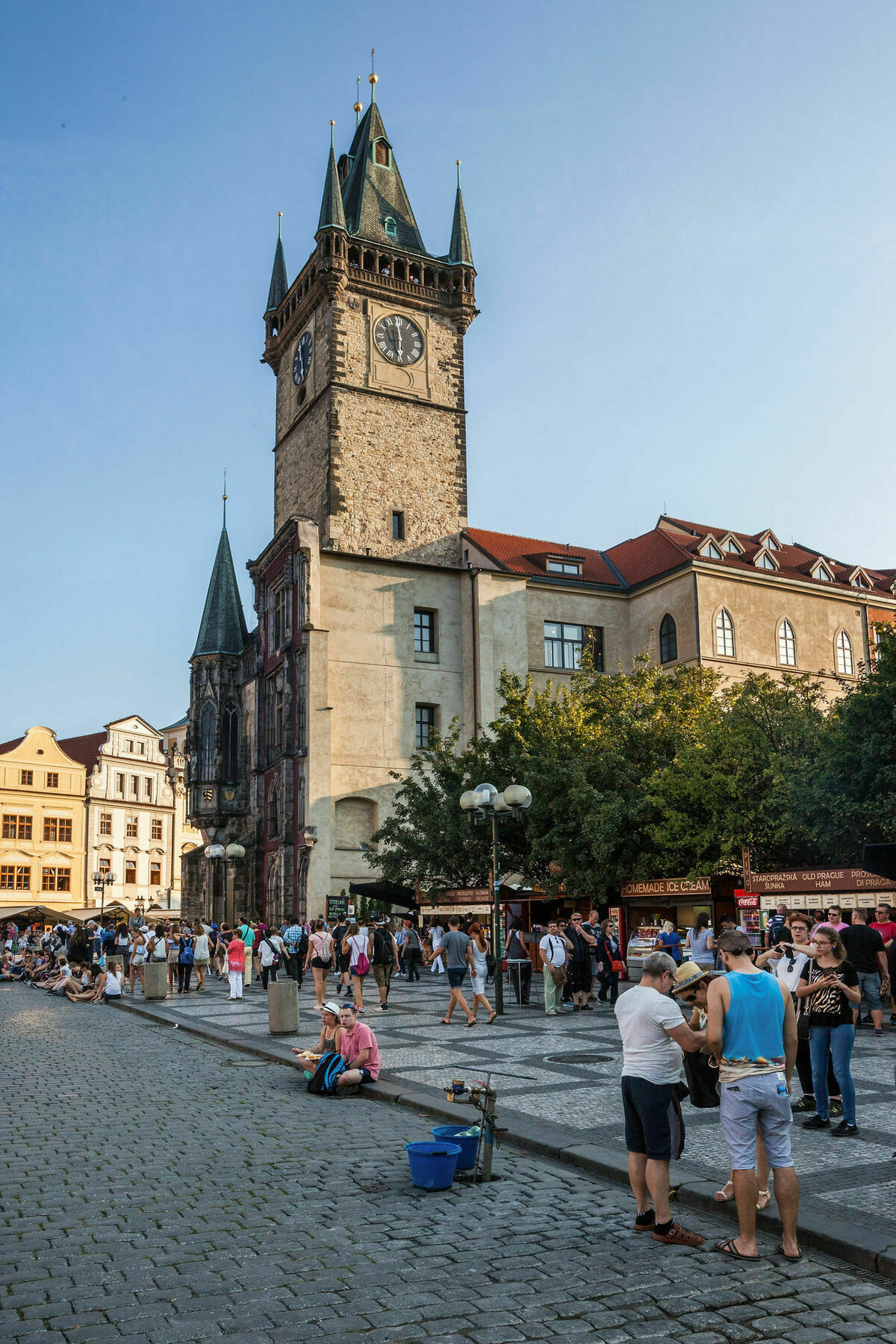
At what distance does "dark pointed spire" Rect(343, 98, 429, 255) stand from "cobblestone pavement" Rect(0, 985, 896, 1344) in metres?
46.9

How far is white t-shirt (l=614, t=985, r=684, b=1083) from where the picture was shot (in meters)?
6.54

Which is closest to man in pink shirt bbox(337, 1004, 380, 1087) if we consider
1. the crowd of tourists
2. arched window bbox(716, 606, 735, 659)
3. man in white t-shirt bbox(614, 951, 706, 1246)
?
the crowd of tourists

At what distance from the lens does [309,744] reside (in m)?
43.2

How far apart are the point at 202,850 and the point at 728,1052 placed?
174 ft

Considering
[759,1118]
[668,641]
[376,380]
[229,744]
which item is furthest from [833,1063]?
[229,744]

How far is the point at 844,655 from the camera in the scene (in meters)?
51.7

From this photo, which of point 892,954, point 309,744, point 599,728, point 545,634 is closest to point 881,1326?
point 892,954

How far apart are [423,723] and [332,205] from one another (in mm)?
23009

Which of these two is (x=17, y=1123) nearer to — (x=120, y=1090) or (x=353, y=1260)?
(x=120, y=1090)

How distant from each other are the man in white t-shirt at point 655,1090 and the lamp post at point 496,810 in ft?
40.7

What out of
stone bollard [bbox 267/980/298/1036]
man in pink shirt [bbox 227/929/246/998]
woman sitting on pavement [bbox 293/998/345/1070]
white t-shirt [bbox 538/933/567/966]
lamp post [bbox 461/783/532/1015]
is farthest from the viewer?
man in pink shirt [bbox 227/929/246/998]

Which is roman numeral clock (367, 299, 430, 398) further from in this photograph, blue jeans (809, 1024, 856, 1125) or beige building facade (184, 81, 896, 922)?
blue jeans (809, 1024, 856, 1125)

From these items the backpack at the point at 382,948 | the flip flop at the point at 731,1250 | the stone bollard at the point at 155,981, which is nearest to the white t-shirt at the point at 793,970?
the flip flop at the point at 731,1250

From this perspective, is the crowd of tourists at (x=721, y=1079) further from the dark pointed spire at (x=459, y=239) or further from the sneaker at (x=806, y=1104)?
the dark pointed spire at (x=459, y=239)
